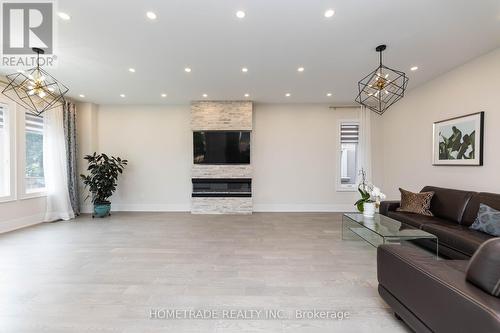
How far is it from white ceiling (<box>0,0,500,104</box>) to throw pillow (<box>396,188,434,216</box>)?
7.59 feet

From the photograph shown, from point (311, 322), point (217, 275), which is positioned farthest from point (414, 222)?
point (217, 275)

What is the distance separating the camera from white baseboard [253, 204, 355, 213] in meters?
6.56

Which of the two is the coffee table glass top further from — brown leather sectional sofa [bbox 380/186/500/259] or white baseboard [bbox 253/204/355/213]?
white baseboard [bbox 253/204/355/213]

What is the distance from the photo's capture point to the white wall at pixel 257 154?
6.61m

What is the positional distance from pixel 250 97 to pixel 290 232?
347 cm

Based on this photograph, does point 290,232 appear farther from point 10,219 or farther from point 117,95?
point 10,219

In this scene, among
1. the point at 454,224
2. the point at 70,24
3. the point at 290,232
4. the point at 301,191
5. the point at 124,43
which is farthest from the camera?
the point at 301,191

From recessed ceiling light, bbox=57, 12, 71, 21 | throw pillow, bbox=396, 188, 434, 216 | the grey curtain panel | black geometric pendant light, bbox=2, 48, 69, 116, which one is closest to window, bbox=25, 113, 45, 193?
black geometric pendant light, bbox=2, 48, 69, 116

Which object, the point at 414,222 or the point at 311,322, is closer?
the point at 311,322

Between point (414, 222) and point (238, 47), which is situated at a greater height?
point (238, 47)

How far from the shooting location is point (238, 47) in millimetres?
3379

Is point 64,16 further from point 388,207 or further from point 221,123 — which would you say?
point 388,207
